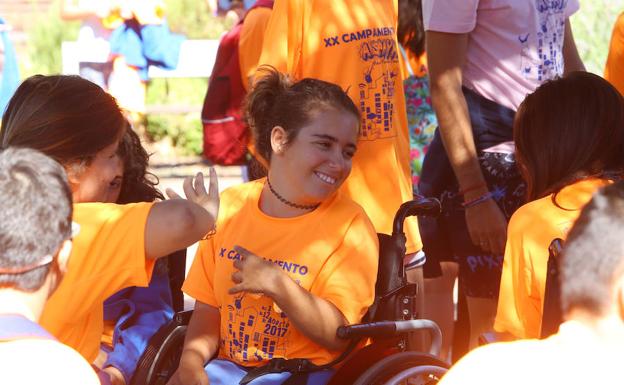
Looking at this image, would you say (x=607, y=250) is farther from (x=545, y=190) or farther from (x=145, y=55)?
(x=145, y=55)

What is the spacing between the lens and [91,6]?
Answer: 9.11 metres

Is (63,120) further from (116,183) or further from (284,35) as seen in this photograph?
(284,35)

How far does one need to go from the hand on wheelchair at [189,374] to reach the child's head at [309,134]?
579 millimetres

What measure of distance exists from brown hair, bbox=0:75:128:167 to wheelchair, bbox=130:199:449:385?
0.68 metres

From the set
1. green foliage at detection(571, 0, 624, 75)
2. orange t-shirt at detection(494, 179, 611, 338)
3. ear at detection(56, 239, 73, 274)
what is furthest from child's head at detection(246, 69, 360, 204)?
green foliage at detection(571, 0, 624, 75)

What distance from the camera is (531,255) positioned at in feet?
10.2

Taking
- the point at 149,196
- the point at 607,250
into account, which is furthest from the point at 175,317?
the point at 607,250

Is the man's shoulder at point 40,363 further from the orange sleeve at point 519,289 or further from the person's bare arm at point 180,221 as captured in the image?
the orange sleeve at point 519,289

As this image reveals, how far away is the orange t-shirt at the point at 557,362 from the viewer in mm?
1969

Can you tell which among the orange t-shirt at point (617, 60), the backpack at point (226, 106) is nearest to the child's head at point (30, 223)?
the orange t-shirt at point (617, 60)

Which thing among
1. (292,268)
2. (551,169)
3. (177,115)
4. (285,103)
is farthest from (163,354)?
(177,115)

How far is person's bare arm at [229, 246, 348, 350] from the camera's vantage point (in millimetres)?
3246

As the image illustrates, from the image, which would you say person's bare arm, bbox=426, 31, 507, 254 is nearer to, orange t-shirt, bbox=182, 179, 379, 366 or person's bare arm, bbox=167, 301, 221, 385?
orange t-shirt, bbox=182, 179, 379, 366

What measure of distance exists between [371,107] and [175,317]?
3.16 ft
